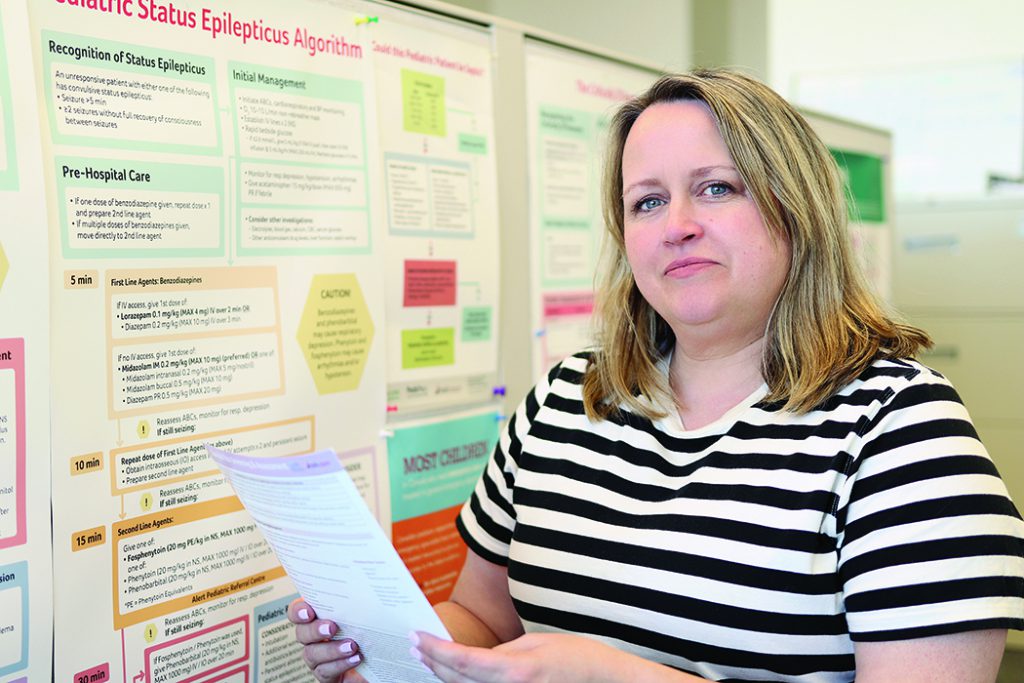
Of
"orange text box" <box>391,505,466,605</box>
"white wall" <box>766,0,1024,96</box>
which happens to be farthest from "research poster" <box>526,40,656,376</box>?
"white wall" <box>766,0,1024,96</box>

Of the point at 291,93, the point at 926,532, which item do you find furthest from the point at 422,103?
the point at 926,532

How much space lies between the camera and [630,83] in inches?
82.5

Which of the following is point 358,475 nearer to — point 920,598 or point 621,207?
point 621,207

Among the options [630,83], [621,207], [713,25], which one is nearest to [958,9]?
[713,25]

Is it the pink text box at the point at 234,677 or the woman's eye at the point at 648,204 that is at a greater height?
the woman's eye at the point at 648,204

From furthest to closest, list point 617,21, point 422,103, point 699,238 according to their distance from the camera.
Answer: point 617,21 < point 422,103 < point 699,238

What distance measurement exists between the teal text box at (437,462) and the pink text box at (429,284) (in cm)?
21

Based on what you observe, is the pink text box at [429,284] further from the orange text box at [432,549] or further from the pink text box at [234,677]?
the pink text box at [234,677]

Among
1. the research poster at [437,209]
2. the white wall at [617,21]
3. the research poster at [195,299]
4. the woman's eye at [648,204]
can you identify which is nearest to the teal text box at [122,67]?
the research poster at [195,299]

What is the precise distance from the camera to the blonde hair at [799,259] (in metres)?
1.12

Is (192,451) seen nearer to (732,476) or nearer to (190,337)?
(190,337)

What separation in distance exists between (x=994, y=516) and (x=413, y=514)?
880mm

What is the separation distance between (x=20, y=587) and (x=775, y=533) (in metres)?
0.82

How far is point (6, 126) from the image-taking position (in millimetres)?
943
